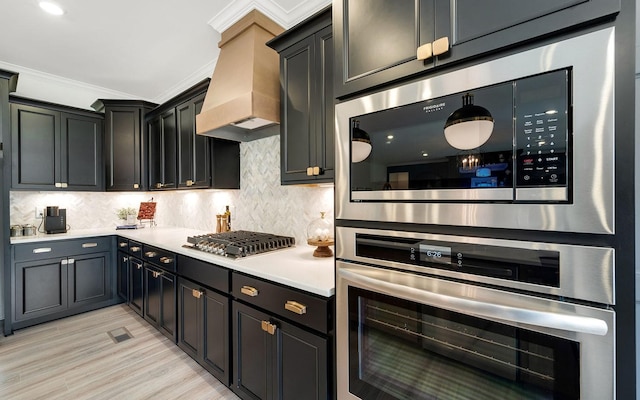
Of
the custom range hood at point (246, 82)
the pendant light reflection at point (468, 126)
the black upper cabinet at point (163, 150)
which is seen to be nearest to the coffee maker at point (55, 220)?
the black upper cabinet at point (163, 150)

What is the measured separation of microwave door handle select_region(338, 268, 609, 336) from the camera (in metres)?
0.68

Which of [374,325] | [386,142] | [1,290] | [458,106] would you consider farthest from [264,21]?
[1,290]

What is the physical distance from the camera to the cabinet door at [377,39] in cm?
96

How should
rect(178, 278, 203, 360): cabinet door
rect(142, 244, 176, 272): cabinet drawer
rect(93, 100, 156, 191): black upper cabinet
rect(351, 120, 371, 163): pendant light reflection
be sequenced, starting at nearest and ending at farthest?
rect(351, 120, 371, 163): pendant light reflection < rect(178, 278, 203, 360): cabinet door < rect(142, 244, 176, 272): cabinet drawer < rect(93, 100, 156, 191): black upper cabinet

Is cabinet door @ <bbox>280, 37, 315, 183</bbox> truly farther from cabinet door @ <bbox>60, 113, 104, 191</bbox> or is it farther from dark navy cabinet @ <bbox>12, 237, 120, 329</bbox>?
cabinet door @ <bbox>60, 113, 104, 191</bbox>

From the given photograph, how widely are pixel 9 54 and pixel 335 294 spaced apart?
4275mm

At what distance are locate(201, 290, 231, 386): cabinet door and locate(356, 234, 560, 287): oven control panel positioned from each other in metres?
1.23

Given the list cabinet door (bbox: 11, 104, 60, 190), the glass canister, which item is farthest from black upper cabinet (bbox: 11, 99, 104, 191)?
the glass canister

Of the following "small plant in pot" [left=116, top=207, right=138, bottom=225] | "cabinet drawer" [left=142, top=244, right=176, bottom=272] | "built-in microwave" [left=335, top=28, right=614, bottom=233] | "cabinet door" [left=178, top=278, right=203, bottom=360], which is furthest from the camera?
"small plant in pot" [left=116, top=207, right=138, bottom=225]

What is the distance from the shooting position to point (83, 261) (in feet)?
10.6

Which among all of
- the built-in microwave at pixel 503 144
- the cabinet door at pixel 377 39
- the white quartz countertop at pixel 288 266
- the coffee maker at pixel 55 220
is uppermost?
the cabinet door at pixel 377 39

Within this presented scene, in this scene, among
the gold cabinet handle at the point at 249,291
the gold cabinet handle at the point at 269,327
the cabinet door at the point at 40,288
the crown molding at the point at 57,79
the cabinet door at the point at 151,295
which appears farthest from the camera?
the crown molding at the point at 57,79

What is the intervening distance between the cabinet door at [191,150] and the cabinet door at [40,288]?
5.58 ft

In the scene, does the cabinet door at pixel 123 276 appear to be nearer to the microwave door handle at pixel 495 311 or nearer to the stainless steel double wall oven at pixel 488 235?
the stainless steel double wall oven at pixel 488 235
